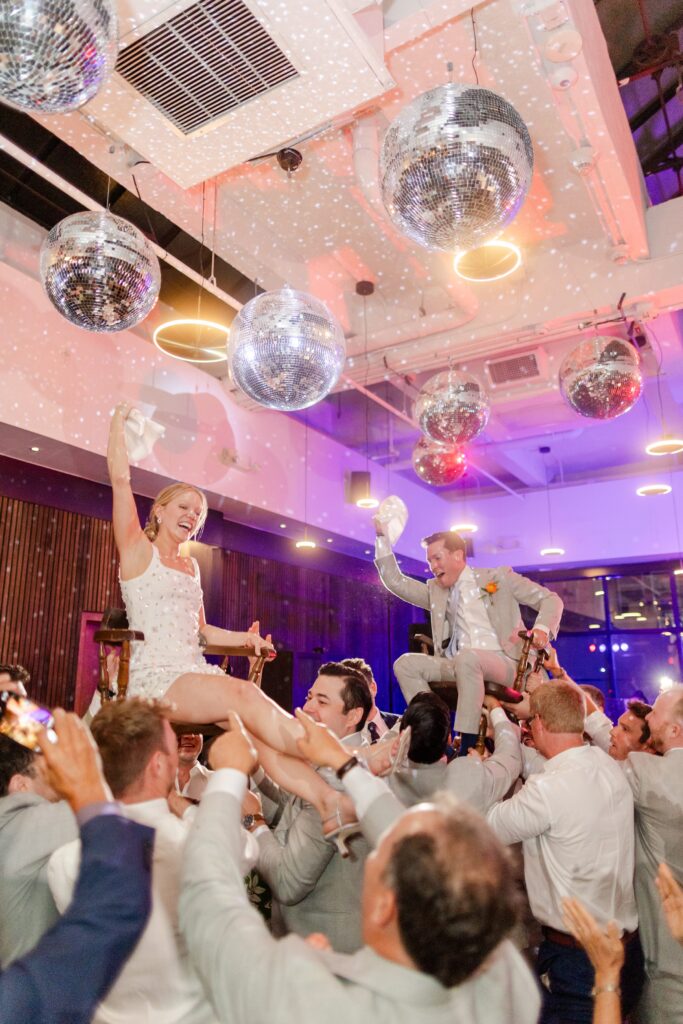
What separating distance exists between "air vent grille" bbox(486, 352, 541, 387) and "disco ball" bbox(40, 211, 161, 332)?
14.9 ft

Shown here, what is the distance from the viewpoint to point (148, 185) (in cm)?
425

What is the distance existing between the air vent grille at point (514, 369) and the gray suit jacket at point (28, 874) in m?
5.91

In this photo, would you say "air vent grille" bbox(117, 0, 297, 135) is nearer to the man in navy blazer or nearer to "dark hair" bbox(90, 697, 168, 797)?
"dark hair" bbox(90, 697, 168, 797)

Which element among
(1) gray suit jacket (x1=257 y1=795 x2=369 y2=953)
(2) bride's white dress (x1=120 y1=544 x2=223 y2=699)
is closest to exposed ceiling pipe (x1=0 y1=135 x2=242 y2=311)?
(2) bride's white dress (x1=120 y1=544 x2=223 y2=699)

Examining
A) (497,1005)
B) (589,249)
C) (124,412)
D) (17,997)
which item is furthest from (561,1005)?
(589,249)

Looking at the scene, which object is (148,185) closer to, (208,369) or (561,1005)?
(208,369)

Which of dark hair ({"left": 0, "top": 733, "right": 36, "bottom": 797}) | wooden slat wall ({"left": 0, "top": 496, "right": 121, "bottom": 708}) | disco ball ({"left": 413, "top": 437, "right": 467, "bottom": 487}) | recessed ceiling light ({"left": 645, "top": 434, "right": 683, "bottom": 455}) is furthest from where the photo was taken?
recessed ceiling light ({"left": 645, "top": 434, "right": 683, "bottom": 455})

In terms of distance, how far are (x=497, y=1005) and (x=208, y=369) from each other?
6.34m

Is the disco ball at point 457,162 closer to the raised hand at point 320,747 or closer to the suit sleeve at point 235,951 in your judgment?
the raised hand at point 320,747

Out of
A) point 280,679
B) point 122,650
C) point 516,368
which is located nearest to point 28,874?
point 122,650

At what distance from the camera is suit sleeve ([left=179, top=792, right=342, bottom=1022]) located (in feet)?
3.31

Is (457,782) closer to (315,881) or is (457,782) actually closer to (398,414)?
(315,881)

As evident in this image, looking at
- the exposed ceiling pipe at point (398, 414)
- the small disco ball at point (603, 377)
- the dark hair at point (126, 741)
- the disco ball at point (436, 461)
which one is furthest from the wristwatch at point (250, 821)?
the exposed ceiling pipe at point (398, 414)

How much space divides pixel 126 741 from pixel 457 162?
1.84 m
